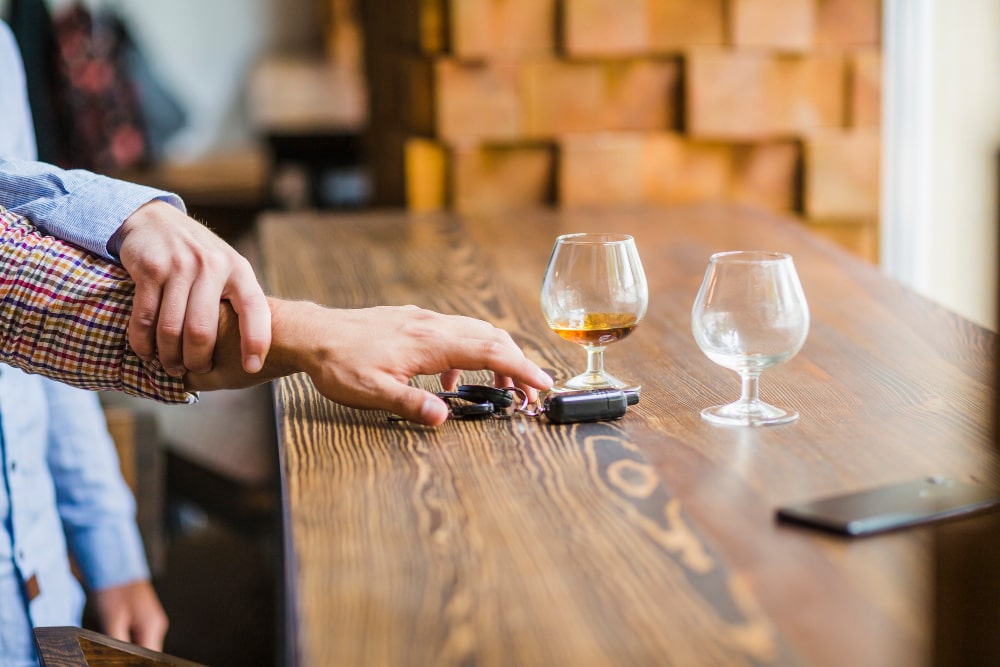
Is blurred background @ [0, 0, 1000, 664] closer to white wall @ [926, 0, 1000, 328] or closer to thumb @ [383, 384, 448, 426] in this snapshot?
white wall @ [926, 0, 1000, 328]

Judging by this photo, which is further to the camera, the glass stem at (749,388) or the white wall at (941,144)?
the white wall at (941,144)

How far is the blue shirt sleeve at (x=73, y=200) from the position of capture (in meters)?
1.07

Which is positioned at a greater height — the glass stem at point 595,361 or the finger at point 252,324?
the finger at point 252,324

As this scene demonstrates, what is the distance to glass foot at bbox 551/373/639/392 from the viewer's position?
3.60ft

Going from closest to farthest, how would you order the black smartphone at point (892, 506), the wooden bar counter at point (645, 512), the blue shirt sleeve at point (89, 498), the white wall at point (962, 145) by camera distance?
the wooden bar counter at point (645, 512) < the black smartphone at point (892, 506) < the blue shirt sleeve at point (89, 498) < the white wall at point (962, 145)

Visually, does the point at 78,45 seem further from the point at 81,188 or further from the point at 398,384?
the point at 398,384

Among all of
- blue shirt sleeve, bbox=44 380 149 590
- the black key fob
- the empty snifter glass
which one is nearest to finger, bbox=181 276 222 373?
the black key fob

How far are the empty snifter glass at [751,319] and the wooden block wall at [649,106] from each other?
151 centimetres

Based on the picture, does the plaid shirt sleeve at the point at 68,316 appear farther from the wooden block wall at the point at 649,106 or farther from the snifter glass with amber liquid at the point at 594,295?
the wooden block wall at the point at 649,106

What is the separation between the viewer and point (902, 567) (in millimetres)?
703

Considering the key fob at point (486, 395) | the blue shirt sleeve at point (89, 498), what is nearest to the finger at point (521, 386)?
the key fob at point (486, 395)

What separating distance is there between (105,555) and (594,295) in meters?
0.82

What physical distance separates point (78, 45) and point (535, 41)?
238 centimetres

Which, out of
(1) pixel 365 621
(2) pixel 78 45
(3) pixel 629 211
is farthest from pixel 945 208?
(2) pixel 78 45
